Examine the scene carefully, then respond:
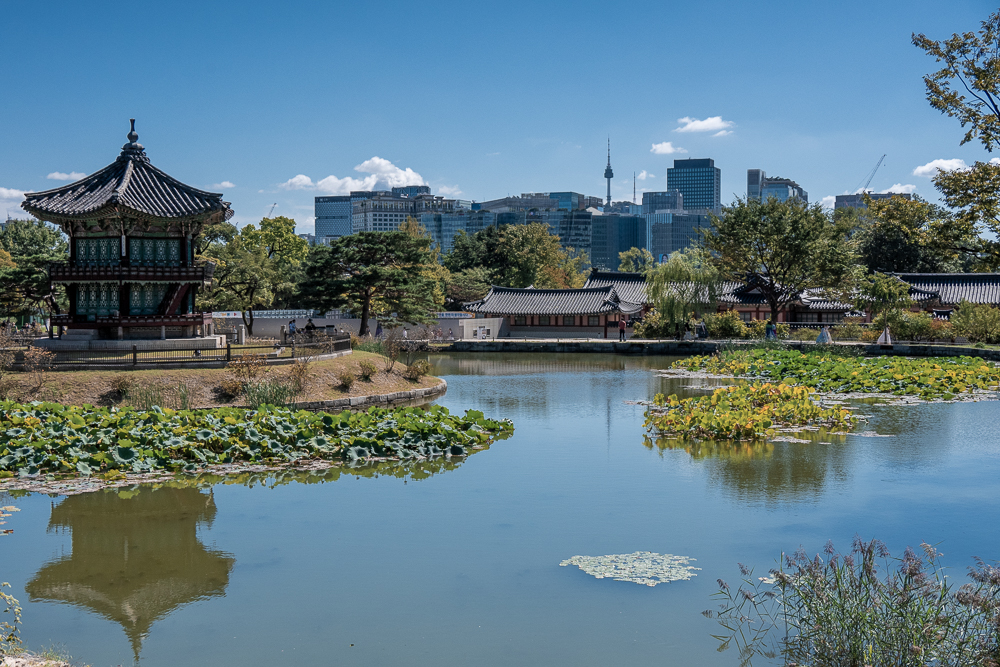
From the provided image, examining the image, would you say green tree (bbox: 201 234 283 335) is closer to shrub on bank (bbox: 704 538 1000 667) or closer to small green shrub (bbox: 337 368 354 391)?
small green shrub (bbox: 337 368 354 391)

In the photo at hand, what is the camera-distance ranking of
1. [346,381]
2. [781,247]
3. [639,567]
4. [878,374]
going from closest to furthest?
1. [639,567]
2. [346,381]
3. [878,374]
4. [781,247]

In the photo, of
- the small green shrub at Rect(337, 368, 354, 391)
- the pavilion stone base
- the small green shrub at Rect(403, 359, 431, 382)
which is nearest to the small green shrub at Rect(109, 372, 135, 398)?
the pavilion stone base

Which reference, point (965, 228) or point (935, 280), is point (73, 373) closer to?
point (965, 228)

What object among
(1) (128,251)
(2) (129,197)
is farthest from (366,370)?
(2) (129,197)

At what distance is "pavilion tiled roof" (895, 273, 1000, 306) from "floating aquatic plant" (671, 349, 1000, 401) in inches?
935

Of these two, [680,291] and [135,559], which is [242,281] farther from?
[135,559]

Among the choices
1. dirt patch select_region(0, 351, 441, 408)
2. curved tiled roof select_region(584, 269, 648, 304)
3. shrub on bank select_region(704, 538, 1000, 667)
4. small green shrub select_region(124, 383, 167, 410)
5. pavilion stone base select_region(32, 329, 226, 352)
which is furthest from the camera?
curved tiled roof select_region(584, 269, 648, 304)

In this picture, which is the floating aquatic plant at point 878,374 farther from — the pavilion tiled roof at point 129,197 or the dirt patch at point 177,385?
the pavilion tiled roof at point 129,197

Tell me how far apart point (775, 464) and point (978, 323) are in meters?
28.7

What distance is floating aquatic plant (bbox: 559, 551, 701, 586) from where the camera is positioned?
980 centimetres

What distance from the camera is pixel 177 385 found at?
21.6 meters

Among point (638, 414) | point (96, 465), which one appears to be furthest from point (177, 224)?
point (638, 414)

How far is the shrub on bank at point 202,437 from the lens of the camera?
15.2m

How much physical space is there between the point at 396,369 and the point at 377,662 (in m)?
19.7
